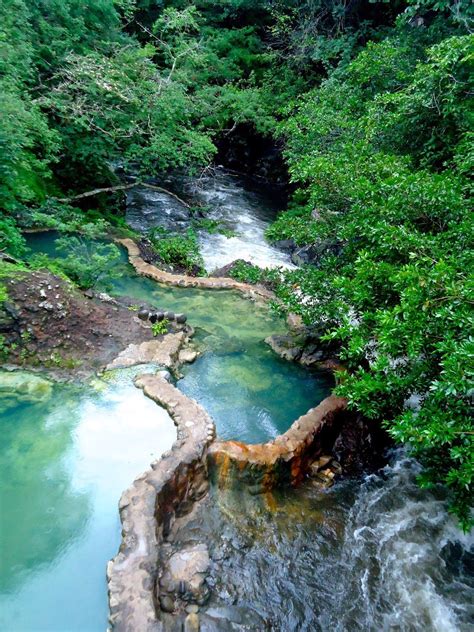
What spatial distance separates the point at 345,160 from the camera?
19.5 feet

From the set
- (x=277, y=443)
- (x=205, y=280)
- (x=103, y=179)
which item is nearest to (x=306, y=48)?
(x=103, y=179)

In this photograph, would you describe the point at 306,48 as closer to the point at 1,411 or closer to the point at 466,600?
the point at 1,411

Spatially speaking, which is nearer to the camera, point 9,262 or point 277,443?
point 277,443

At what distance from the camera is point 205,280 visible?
9.16 metres

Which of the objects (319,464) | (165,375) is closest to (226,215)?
(165,375)

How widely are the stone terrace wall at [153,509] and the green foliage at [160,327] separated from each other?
1619 millimetres

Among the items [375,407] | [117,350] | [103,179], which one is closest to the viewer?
[375,407]

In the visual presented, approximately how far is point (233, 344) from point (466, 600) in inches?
178

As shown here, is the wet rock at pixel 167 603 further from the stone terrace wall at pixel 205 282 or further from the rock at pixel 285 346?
the stone terrace wall at pixel 205 282

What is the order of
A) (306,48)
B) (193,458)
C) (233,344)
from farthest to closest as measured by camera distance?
(306,48)
(233,344)
(193,458)

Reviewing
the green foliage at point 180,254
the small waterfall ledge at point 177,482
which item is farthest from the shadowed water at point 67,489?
the green foliage at point 180,254

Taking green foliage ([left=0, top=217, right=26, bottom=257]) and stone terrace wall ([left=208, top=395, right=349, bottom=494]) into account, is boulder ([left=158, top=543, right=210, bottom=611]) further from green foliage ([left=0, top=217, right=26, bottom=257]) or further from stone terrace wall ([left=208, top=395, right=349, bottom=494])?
green foliage ([left=0, top=217, right=26, bottom=257])

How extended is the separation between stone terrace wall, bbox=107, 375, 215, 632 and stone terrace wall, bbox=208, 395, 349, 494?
20 centimetres

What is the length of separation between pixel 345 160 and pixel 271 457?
419 centimetres
